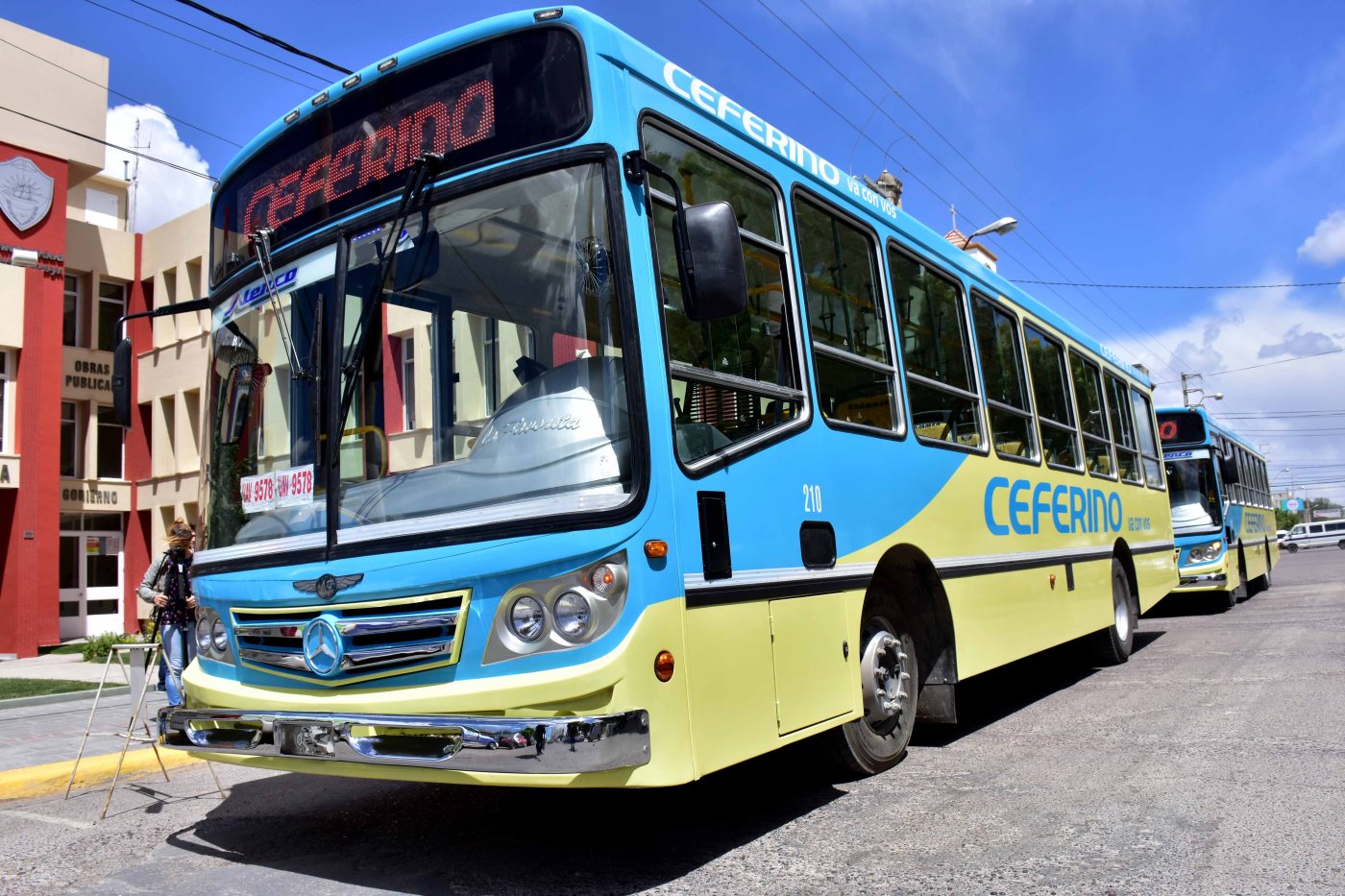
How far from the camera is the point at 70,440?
26.0 meters

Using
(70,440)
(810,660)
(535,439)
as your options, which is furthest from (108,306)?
(810,660)

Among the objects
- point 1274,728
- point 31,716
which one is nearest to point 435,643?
point 1274,728

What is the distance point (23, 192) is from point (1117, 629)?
2117cm

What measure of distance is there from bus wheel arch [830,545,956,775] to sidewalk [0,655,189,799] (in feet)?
14.7

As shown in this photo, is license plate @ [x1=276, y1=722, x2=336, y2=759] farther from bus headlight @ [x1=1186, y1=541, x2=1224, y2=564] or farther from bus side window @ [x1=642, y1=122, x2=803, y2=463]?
bus headlight @ [x1=1186, y1=541, x2=1224, y2=564]

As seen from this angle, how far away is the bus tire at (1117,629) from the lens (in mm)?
10016

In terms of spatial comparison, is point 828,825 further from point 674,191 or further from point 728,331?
point 674,191

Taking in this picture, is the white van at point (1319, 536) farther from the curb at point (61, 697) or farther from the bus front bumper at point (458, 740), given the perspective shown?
the bus front bumper at point (458, 740)

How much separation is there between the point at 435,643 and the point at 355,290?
1.50 m

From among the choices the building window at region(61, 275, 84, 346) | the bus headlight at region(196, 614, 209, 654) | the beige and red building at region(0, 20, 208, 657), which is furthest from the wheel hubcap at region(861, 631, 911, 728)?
the building window at region(61, 275, 84, 346)

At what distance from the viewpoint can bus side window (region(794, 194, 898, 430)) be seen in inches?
206

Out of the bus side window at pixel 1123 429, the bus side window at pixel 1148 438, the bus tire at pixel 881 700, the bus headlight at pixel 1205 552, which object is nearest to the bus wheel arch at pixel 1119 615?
the bus side window at pixel 1123 429

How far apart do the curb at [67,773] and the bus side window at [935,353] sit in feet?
16.1

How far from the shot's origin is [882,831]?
461 centimetres
